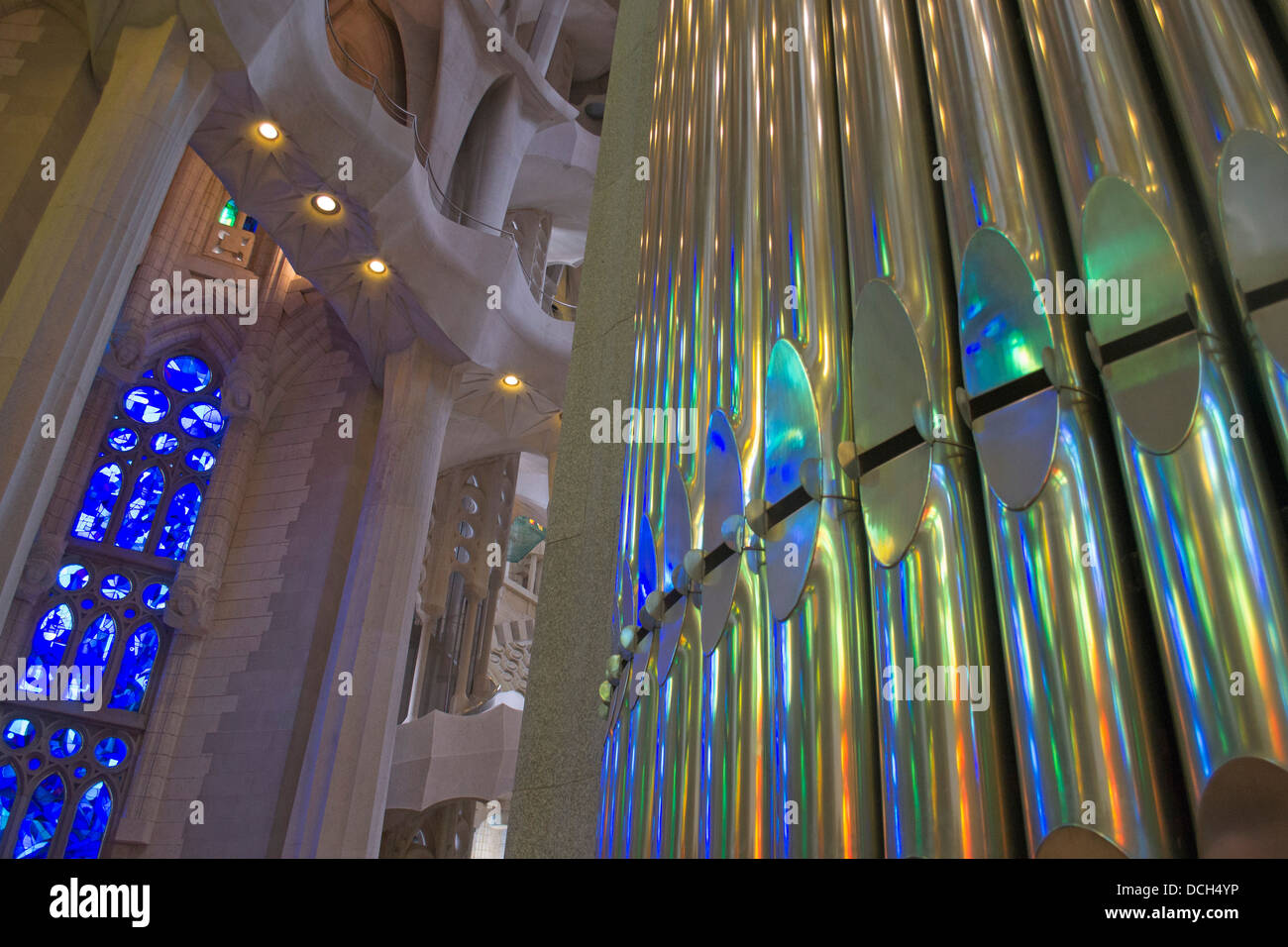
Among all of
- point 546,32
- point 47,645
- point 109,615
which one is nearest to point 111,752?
point 47,645

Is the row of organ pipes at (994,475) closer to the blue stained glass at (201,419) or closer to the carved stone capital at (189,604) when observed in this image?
the carved stone capital at (189,604)

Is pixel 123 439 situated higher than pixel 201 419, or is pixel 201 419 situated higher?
pixel 201 419

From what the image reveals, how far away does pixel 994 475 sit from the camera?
1.00m

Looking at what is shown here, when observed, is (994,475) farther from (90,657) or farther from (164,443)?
(164,443)

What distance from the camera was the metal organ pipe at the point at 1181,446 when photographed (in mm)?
709

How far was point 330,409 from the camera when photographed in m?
12.0

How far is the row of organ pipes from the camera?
0.78 metres

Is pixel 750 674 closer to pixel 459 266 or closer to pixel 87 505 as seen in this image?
pixel 459 266

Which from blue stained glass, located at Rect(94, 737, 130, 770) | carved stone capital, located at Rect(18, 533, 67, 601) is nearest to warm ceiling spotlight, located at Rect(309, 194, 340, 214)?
carved stone capital, located at Rect(18, 533, 67, 601)

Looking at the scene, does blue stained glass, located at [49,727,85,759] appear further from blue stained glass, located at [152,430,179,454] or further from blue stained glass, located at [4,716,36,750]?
blue stained glass, located at [152,430,179,454]

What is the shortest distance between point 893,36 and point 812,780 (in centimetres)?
115

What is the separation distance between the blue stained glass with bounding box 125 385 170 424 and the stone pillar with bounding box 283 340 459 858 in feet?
9.44

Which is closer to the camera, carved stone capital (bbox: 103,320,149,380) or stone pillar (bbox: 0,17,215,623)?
stone pillar (bbox: 0,17,215,623)

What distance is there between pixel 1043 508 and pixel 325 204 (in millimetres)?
9893
